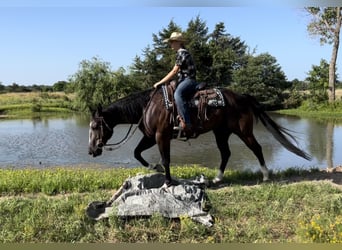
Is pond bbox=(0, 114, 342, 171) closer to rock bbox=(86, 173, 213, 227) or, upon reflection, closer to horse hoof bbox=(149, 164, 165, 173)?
horse hoof bbox=(149, 164, 165, 173)

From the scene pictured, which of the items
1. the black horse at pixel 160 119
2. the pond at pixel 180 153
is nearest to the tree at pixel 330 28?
the pond at pixel 180 153

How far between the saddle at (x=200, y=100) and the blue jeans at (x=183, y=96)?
0.41 ft

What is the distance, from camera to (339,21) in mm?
26453

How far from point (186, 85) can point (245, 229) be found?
2459 mm

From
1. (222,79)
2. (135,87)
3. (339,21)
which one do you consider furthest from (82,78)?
(339,21)

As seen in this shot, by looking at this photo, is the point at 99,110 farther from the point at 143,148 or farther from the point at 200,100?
the point at 200,100

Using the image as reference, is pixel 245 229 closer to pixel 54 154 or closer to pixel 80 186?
pixel 80 186

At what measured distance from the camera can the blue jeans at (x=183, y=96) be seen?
227 inches

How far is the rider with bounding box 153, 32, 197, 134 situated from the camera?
227 inches

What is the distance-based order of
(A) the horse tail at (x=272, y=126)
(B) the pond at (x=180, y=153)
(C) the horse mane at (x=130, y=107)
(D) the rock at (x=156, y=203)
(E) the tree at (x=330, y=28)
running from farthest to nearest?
1. (E) the tree at (x=330, y=28)
2. (B) the pond at (x=180, y=153)
3. (A) the horse tail at (x=272, y=126)
4. (C) the horse mane at (x=130, y=107)
5. (D) the rock at (x=156, y=203)

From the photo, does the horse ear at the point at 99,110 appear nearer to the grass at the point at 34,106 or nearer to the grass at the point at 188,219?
the grass at the point at 188,219

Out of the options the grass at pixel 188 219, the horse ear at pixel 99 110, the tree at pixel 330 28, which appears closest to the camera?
the grass at pixel 188 219

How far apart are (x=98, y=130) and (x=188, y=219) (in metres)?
2.36

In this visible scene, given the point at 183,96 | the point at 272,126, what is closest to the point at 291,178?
the point at 272,126
